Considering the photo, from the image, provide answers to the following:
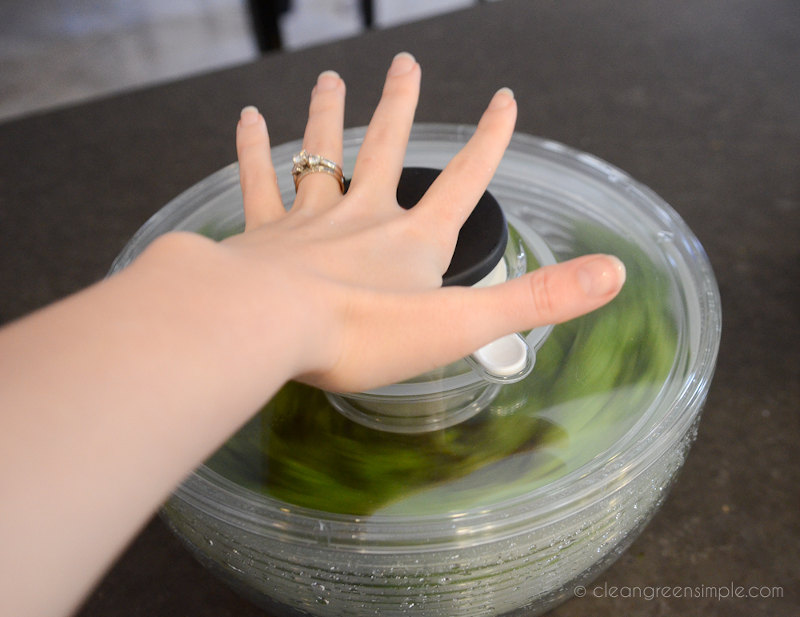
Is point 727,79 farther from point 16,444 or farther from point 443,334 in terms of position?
point 16,444

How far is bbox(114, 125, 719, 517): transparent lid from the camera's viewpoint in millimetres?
442

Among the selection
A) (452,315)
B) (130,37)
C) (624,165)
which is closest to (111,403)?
(452,315)

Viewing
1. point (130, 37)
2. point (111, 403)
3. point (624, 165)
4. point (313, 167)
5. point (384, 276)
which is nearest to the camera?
point (111, 403)

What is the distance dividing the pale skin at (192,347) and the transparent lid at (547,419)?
0.08m

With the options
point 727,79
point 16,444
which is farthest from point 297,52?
point 16,444

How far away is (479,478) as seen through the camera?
0.44 m

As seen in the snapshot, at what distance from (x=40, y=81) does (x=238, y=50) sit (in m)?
0.66

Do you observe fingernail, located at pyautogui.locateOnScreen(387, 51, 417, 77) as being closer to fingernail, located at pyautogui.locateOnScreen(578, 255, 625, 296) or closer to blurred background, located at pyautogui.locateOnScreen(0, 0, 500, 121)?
fingernail, located at pyautogui.locateOnScreen(578, 255, 625, 296)

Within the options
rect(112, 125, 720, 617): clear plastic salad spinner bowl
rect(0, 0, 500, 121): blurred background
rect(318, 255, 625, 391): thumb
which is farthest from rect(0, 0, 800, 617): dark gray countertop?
rect(0, 0, 500, 121): blurred background

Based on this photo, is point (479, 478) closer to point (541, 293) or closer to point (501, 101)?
point (541, 293)

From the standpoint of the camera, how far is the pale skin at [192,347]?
0.29 metres

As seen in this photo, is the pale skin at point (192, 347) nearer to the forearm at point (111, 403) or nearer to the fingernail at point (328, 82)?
the forearm at point (111, 403)

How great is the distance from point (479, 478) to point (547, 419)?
6 cm

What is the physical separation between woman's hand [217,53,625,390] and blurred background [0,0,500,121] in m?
2.05
